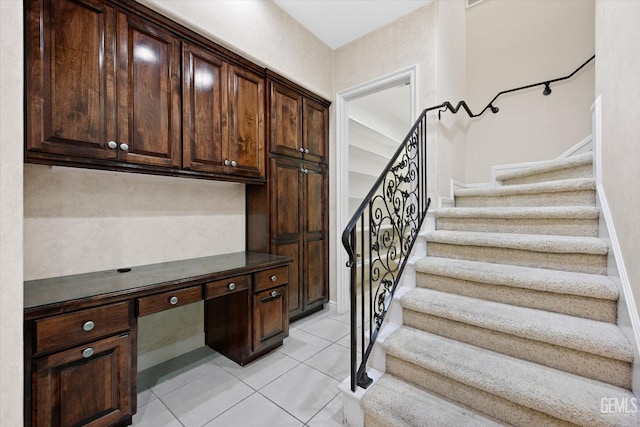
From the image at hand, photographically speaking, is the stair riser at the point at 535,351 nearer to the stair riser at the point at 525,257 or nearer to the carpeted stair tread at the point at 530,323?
the carpeted stair tread at the point at 530,323

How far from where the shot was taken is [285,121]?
2703 millimetres

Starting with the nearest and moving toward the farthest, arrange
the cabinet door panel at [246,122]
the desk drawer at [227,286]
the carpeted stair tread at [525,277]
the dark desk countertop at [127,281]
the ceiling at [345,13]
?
the dark desk countertop at [127,281] → the carpeted stair tread at [525,277] → the desk drawer at [227,286] → the cabinet door panel at [246,122] → the ceiling at [345,13]

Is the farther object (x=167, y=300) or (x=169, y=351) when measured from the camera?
(x=169, y=351)

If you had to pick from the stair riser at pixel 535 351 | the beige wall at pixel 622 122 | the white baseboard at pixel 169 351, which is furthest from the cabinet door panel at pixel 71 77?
the beige wall at pixel 622 122

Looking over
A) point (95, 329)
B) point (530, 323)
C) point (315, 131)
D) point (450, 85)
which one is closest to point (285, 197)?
point (315, 131)

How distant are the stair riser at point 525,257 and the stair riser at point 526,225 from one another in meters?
0.28

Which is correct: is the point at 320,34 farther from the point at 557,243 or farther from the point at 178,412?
the point at 178,412

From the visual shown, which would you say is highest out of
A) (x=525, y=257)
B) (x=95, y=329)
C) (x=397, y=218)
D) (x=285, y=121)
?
(x=285, y=121)

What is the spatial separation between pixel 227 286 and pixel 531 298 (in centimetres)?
192

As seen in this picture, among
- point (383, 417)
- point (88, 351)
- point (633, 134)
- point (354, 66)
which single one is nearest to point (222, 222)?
point (88, 351)

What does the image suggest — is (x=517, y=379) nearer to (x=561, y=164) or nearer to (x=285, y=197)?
(x=561, y=164)

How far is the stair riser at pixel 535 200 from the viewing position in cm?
189
